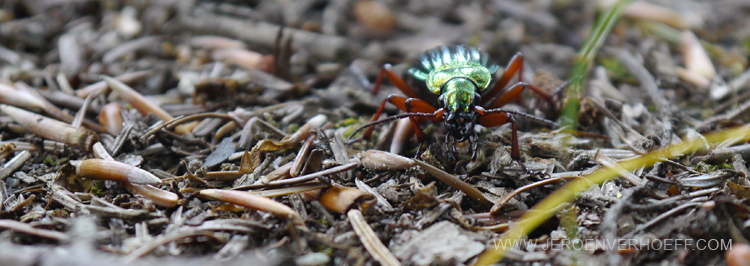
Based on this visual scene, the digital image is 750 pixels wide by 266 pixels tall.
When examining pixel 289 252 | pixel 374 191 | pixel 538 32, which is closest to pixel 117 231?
pixel 289 252

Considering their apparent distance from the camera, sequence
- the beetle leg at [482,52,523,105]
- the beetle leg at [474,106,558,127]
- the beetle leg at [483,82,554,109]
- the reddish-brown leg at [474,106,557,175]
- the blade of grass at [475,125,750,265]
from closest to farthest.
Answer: the blade of grass at [475,125,750,265] < the reddish-brown leg at [474,106,557,175] < the beetle leg at [474,106,558,127] < the beetle leg at [483,82,554,109] < the beetle leg at [482,52,523,105]

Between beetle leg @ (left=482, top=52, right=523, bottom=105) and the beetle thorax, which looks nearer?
the beetle thorax

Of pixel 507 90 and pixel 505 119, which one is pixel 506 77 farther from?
pixel 505 119

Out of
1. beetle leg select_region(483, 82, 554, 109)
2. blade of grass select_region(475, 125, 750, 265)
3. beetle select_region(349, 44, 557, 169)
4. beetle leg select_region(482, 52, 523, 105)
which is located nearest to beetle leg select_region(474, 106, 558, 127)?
beetle select_region(349, 44, 557, 169)

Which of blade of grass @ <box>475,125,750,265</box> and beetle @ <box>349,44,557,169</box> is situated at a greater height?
beetle @ <box>349,44,557,169</box>

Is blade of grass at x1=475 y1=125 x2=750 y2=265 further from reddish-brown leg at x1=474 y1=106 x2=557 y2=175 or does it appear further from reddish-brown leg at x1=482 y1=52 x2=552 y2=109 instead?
reddish-brown leg at x1=482 y1=52 x2=552 y2=109

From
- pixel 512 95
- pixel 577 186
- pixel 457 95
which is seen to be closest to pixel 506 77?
pixel 512 95
